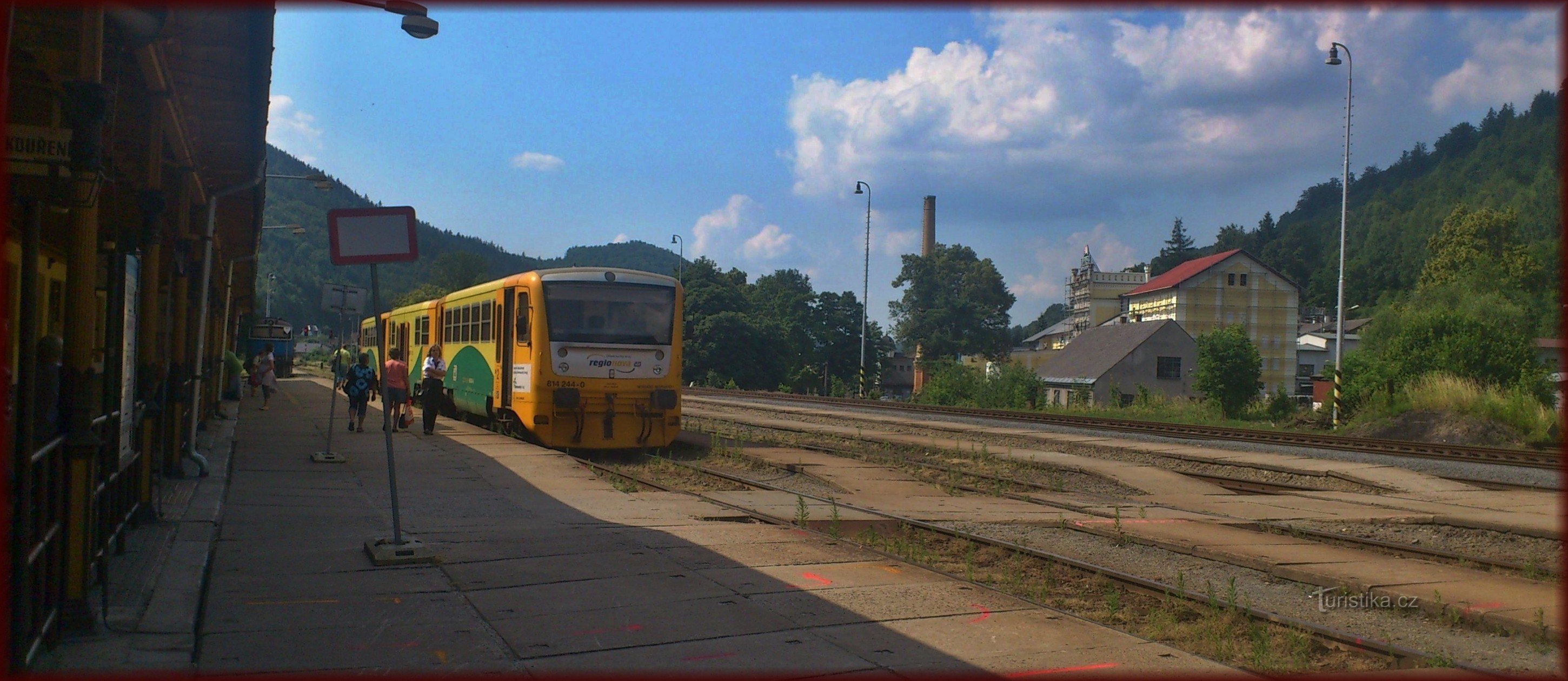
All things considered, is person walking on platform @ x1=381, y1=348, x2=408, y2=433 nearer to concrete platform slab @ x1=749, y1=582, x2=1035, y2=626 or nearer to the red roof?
concrete platform slab @ x1=749, y1=582, x2=1035, y2=626

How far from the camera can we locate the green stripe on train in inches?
701

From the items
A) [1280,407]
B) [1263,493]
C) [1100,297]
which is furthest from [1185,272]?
[1263,493]

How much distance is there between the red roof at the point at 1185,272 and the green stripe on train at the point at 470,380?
2038 inches

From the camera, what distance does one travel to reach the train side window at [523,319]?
15516 mm

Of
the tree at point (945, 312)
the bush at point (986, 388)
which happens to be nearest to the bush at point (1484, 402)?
the bush at point (986, 388)

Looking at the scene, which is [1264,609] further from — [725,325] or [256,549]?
[725,325]

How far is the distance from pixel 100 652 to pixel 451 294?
1679 centimetres

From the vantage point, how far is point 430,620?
568 centimetres

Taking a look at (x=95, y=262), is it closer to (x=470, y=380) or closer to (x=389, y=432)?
(x=389, y=432)

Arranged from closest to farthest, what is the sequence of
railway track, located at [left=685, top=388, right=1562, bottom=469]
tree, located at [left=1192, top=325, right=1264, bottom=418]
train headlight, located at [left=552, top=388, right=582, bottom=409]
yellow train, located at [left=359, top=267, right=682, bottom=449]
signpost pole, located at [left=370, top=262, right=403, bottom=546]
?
signpost pole, located at [left=370, top=262, right=403, bottom=546] < train headlight, located at [left=552, top=388, right=582, bottom=409] < yellow train, located at [left=359, top=267, right=682, bottom=449] < railway track, located at [left=685, top=388, right=1562, bottom=469] < tree, located at [left=1192, top=325, right=1264, bottom=418]

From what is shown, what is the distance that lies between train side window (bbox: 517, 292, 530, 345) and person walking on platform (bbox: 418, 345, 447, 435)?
2551 millimetres

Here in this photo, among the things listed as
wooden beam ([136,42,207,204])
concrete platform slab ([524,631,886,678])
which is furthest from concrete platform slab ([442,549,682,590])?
wooden beam ([136,42,207,204])

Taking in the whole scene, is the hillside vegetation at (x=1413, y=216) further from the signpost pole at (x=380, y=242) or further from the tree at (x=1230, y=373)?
the signpost pole at (x=380, y=242)

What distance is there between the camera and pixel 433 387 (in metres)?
17.8
